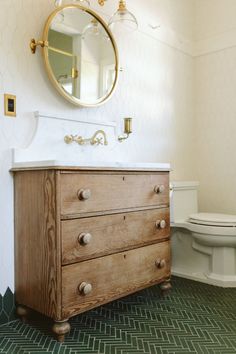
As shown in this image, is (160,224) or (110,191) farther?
(160,224)

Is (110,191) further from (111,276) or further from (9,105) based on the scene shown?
(9,105)

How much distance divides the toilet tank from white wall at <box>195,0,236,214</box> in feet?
Answer: 1.47

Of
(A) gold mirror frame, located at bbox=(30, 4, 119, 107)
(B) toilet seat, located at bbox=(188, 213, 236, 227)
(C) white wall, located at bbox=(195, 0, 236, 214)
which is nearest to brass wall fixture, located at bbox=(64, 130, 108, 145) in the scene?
(A) gold mirror frame, located at bbox=(30, 4, 119, 107)

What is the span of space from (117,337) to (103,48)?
1.91 metres

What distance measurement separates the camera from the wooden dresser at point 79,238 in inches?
64.2

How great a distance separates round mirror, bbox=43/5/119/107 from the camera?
2.11 metres

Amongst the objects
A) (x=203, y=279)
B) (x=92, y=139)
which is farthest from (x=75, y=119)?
(x=203, y=279)

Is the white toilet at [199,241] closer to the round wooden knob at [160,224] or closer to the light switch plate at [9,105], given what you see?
the round wooden knob at [160,224]

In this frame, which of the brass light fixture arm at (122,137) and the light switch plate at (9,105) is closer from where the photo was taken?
the light switch plate at (9,105)

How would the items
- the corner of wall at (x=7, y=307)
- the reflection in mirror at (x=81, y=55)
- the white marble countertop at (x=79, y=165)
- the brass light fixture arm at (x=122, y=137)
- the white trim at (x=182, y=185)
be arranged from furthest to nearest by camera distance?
the white trim at (x=182, y=185), the brass light fixture arm at (x=122, y=137), the reflection in mirror at (x=81, y=55), the corner of wall at (x=7, y=307), the white marble countertop at (x=79, y=165)

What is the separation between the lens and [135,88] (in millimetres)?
2773

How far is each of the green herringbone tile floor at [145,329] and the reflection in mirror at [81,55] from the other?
139 cm

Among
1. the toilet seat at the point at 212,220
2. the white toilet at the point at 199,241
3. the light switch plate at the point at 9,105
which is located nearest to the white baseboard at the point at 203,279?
the white toilet at the point at 199,241

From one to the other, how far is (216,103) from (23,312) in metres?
2.54
